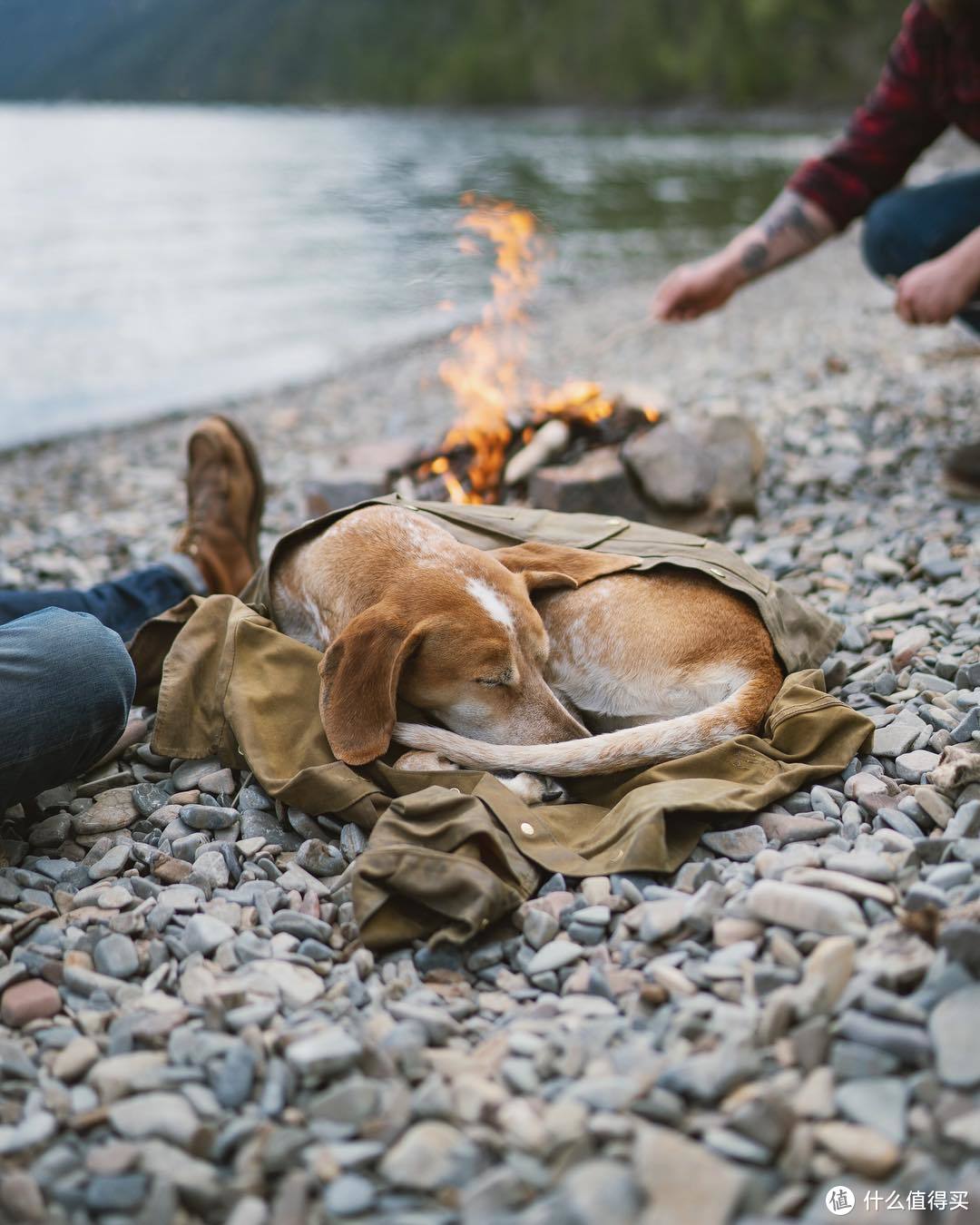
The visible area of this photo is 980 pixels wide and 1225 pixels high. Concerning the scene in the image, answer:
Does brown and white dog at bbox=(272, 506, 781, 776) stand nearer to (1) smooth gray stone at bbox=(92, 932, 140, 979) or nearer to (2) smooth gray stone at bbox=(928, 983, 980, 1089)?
(1) smooth gray stone at bbox=(92, 932, 140, 979)

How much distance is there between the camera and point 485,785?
3449mm

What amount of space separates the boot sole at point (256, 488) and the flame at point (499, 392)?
3.83ft

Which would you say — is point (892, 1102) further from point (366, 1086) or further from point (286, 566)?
point (286, 566)

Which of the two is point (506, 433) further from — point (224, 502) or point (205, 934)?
point (205, 934)

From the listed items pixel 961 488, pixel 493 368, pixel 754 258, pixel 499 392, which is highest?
pixel 754 258

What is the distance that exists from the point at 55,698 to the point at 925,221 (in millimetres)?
5920

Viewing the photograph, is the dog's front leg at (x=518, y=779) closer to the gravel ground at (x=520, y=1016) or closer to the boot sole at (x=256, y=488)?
the gravel ground at (x=520, y=1016)

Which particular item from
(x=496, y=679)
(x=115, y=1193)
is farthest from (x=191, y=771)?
(x=115, y=1193)

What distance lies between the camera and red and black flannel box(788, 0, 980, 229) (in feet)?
19.9

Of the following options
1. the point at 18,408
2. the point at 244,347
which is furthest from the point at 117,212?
the point at 18,408

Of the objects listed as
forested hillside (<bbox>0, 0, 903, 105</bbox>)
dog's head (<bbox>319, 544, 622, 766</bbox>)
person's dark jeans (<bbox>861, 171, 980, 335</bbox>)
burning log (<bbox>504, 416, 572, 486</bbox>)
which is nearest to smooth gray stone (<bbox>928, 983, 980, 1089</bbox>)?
dog's head (<bbox>319, 544, 622, 766</bbox>)

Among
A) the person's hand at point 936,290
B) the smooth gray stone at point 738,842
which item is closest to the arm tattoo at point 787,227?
the person's hand at point 936,290

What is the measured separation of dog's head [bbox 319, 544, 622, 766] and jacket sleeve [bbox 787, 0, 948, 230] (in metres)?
4.35

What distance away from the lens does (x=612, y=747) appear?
11.8ft
